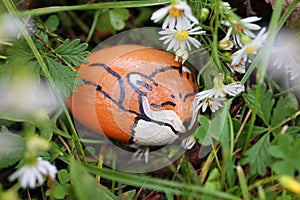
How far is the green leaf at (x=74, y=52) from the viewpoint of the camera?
1649 mm

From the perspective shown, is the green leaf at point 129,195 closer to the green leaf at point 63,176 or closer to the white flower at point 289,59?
the green leaf at point 63,176

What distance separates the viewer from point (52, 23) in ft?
6.77

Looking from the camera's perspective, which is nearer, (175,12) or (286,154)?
(286,154)

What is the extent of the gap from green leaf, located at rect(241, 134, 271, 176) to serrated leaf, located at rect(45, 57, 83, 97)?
614 millimetres

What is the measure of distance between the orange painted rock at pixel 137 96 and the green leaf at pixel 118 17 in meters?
0.35

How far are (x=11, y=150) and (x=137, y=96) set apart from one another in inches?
17.7

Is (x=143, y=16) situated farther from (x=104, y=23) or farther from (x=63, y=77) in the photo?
(x=63, y=77)

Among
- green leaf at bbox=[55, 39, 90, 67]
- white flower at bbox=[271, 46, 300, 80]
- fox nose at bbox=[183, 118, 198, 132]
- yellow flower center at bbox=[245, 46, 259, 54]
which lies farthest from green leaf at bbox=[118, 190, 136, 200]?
white flower at bbox=[271, 46, 300, 80]

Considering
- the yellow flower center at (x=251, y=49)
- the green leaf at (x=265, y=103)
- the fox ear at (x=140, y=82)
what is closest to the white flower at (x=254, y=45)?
the yellow flower center at (x=251, y=49)

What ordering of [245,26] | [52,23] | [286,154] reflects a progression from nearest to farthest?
[286,154] → [245,26] → [52,23]

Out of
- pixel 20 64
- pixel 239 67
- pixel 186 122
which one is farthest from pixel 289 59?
pixel 20 64

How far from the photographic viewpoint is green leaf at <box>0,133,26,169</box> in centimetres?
154

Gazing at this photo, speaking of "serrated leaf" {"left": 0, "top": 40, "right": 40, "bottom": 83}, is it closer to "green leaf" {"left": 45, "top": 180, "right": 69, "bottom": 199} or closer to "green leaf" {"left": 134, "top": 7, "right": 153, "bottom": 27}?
"green leaf" {"left": 45, "top": 180, "right": 69, "bottom": 199}

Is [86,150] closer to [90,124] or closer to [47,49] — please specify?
[90,124]
